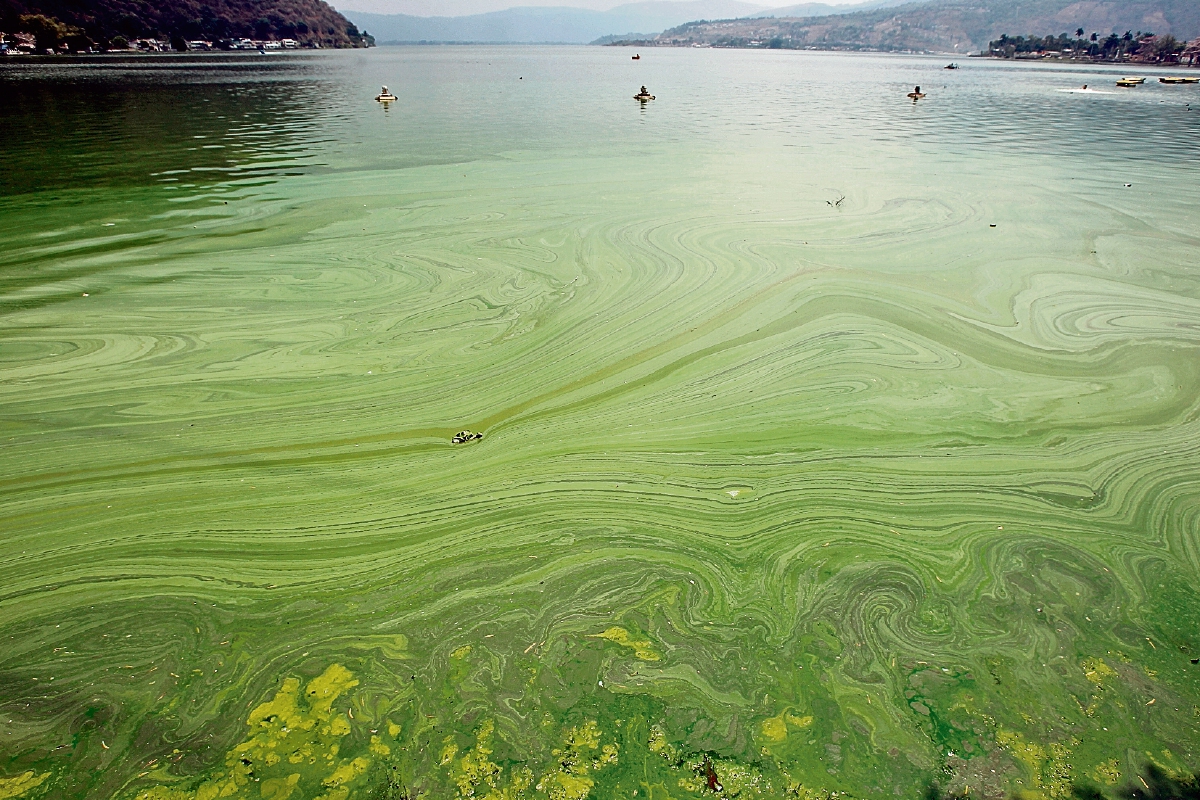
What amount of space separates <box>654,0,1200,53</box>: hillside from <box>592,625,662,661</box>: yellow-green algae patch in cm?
10843

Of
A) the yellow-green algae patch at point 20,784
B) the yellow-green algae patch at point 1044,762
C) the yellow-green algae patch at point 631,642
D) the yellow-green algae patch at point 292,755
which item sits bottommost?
the yellow-green algae patch at point 20,784

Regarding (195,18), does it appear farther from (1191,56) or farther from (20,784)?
(1191,56)

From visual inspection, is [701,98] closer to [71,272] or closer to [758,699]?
[71,272]

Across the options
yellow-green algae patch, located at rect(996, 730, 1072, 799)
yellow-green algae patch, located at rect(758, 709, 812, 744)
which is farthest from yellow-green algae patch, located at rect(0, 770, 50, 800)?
yellow-green algae patch, located at rect(996, 730, 1072, 799)

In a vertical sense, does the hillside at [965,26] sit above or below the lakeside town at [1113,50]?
above

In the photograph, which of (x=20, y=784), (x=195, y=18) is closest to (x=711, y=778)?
(x=20, y=784)

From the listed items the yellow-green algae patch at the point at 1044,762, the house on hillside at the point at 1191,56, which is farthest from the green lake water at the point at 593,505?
the house on hillside at the point at 1191,56

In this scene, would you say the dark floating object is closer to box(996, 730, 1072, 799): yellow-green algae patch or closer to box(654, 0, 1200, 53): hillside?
box(996, 730, 1072, 799): yellow-green algae patch

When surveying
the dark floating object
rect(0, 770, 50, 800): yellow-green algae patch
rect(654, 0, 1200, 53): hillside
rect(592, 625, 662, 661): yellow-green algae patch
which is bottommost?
rect(0, 770, 50, 800): yellow-green algae patch

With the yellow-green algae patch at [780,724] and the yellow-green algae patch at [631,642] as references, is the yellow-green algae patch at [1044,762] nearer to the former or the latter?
the yellow-green algae patch at [780,724]

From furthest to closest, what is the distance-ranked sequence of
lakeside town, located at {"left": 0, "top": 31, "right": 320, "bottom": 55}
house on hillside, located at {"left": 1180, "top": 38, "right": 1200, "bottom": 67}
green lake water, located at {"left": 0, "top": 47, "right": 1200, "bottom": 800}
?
house on hillside, located at {"left": 1180, "top": 38, "right": 1200, "bottom": 67}, lakeside town, located at {"left": 0, "top": 31, "right": 320, "bottom": 55}, green lake water, located at {"left": 0, "top": 47, "right": 1200, "bottom": 800}

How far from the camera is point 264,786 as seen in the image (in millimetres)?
1125

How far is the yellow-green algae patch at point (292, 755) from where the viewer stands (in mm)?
1119

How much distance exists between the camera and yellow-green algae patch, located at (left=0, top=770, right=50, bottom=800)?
111 cm
